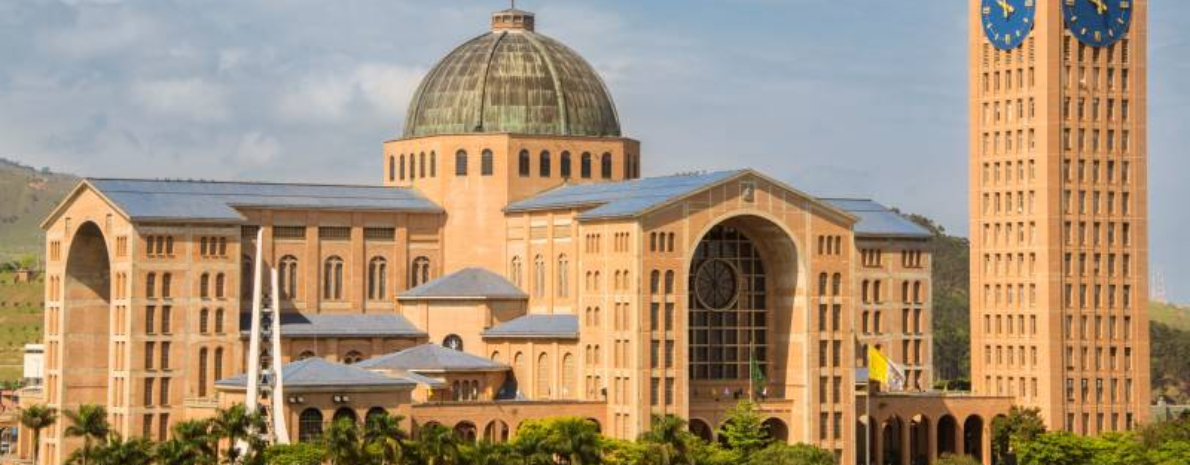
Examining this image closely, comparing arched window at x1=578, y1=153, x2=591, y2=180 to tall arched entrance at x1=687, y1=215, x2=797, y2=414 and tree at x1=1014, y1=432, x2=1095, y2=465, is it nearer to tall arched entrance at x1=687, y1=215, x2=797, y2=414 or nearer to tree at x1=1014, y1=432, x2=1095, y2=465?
tall arched entrance at x1=687, y1=215, x2=797, y2=414

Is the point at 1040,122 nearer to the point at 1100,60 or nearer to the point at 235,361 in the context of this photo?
the point at 1100,60

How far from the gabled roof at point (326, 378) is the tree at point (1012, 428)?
112 feet

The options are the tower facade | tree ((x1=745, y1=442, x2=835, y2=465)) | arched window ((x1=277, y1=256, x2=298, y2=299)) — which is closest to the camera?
tree ((x1=745, y1=442, x2=835, y2=465))

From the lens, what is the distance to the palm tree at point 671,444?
99438mm

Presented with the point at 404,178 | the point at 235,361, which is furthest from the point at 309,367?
the point at 404,178

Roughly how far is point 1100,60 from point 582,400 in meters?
34.8

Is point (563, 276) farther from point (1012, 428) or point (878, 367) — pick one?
point (1012, 428)

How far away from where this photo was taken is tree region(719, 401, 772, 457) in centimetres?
11138

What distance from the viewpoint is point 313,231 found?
408ft

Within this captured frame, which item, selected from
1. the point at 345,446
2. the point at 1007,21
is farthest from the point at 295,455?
the point at 1007,21

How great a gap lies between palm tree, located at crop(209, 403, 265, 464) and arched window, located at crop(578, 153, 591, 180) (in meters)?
36.1

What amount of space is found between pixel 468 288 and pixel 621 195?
32.9 ft

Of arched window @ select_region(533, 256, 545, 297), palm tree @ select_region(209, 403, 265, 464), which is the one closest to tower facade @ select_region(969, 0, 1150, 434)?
arched window @ select_region(533, 256, 545, 297)

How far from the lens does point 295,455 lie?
98.8 meters
